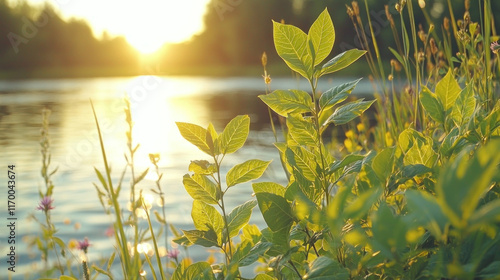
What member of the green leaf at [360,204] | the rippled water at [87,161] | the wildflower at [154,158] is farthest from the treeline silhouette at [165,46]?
the green leaf at [360,204]

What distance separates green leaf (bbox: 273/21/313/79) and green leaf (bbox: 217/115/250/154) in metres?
0.12

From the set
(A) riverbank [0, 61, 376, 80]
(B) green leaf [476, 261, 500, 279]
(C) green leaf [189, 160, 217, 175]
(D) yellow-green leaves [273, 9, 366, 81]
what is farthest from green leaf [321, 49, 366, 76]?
(A) riverbank [0, 61, 376, 80]

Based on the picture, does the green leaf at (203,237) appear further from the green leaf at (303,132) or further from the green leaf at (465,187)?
the green leaf at (465,187)

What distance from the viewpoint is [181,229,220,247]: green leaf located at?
84 cm

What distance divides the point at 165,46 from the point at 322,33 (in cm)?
3568

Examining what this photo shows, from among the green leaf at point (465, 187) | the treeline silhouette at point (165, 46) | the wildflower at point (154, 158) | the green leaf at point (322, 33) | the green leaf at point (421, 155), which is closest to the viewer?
the green leaf at point (465, 187)

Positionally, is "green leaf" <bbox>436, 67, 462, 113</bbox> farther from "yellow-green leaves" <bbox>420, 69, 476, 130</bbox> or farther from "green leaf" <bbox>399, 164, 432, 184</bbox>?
"green leaf" <bbox>399, 164, 432, 184</bbox>

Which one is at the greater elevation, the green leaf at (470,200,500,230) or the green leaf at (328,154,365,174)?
the green leaf at (470,200,500,230)

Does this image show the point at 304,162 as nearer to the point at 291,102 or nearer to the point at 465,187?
the point at 291,102

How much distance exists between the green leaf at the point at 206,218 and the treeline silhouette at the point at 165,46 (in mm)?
29845

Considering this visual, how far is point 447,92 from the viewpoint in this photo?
0.93 metres

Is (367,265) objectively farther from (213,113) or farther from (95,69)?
(95,69)

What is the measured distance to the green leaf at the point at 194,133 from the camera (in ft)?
2.65

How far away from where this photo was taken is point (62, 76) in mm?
47719
